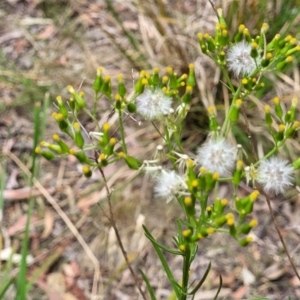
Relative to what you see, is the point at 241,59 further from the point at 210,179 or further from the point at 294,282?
the point at 294,282

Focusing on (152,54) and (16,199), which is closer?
(16,199)

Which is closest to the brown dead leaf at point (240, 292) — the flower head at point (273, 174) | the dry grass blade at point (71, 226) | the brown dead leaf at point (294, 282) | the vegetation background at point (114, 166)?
the vegetation background at point (114, 166)


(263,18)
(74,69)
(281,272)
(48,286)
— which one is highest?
(263,18)

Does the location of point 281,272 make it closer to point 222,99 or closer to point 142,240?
point 142,240

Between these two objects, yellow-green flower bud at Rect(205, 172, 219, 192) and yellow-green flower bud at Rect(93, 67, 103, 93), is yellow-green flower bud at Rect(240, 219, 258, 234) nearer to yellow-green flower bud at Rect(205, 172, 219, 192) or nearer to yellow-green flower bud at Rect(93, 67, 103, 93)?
yellow-green flower bud at Rect(205, 172, 219, 192)

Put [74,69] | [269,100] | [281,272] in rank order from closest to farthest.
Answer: [281,272] → [269,100] → [74,69]

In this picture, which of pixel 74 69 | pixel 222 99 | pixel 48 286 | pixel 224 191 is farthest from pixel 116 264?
pixel 74 69
